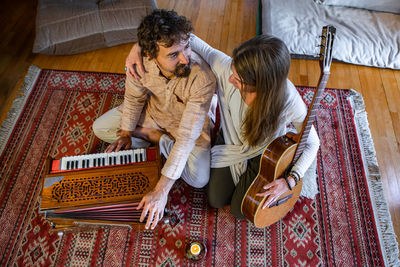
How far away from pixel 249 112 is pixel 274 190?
16.6 inches

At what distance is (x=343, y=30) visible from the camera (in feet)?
8.14

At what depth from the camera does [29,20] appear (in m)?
2.80

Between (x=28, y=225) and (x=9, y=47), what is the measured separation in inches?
66.9

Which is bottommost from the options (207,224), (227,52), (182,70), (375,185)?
(207,224)

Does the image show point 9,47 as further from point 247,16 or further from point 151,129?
point 247,16

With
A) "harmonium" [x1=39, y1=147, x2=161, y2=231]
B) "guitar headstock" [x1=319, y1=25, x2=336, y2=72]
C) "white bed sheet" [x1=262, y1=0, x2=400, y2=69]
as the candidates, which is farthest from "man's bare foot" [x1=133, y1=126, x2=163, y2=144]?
"white bed sheet" [x1=262, y1=0, x2=400, y2=69]

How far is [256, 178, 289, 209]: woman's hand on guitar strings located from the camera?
1.46 m

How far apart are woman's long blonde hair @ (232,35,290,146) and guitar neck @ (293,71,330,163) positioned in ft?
0.43

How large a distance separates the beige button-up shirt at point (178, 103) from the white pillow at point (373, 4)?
188 centimetres

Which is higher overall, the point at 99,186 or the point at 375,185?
the point at 99,186

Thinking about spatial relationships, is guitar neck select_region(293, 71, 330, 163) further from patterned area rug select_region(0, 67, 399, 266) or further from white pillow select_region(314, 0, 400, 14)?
white pillow select_region(314, 0, 400, 14)

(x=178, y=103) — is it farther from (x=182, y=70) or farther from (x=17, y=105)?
(x=17, y=105)

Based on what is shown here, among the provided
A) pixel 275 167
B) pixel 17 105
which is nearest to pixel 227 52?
pixel 275 167

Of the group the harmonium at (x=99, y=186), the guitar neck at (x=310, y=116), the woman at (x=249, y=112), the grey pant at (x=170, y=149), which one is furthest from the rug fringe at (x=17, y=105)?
the guitar neck at (x=310, y=116)
